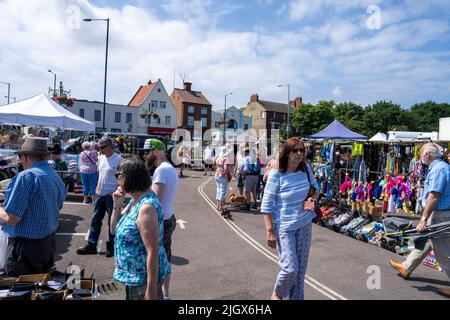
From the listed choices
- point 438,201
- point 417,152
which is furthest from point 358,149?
point 438,201

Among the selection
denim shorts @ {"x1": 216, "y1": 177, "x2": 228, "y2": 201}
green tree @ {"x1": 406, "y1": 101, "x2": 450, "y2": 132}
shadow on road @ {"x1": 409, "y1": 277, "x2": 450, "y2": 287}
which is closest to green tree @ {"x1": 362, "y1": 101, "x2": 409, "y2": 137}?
green tree @ {"x1": 406, "y1": 101, "x2": 450, "y2": 132}

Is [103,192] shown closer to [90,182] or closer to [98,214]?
[98,214]

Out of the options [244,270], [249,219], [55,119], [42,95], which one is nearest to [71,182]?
[55,119]

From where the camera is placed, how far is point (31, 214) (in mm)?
3234

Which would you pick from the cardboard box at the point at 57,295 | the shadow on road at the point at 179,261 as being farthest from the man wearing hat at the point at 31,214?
the shadow on road at the point at 179,261

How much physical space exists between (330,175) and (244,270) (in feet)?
17.7

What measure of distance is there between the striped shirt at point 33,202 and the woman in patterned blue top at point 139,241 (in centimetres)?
91

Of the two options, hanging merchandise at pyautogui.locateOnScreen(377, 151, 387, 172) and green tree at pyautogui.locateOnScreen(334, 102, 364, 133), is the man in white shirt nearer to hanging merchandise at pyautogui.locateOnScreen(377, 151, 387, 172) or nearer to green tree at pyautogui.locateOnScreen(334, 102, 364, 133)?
hanging merchandise at pyautogui.locateOnScreen(377, 151, 387, 172)

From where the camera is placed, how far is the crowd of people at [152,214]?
271cm

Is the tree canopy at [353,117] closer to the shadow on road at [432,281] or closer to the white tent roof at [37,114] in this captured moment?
the white tent roof at [37,114]

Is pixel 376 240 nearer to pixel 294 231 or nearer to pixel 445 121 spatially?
pixel 294 231
